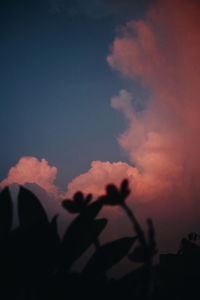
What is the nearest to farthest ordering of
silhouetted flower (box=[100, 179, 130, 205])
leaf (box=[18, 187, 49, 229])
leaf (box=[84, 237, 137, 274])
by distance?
silhouetted flower (box=[100, 179, 130, 205]) < leaf (box=[84, 237, 137, 274]) < leaf (box=[18, 187, 49, 229])

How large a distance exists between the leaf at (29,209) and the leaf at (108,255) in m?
0.24

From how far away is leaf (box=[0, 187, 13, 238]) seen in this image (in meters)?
0.78

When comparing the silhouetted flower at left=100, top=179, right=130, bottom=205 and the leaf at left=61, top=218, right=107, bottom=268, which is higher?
the silhouetted flower at left=100, top=179, right=130, bottom=205

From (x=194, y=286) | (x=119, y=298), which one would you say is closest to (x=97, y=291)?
(x=119, y=298)

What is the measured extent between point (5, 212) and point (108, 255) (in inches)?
15.6

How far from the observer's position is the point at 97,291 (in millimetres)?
680

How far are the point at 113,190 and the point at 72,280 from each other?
0.32 meters

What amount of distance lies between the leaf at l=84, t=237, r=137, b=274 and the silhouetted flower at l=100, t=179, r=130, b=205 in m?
0.24

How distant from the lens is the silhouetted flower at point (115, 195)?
619 mm

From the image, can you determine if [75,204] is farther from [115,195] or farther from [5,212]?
[5,212]

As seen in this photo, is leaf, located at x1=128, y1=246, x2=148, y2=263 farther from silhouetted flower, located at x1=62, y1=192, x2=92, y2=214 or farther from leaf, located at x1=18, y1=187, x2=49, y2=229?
leaf, located at x1=18, y1=187, x2=49, y2=229

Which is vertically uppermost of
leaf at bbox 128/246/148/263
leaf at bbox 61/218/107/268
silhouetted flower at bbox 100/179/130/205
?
silhouetted flower at bbox 100/179/130/205

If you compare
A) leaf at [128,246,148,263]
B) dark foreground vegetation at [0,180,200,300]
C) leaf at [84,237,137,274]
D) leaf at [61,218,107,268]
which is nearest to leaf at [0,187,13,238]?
dark foreground vegetation at [0,180,200,300]

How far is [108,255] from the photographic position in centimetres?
82
